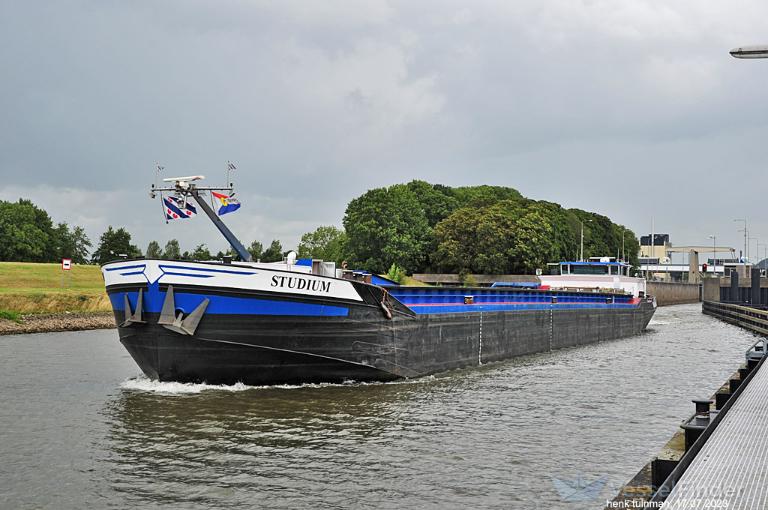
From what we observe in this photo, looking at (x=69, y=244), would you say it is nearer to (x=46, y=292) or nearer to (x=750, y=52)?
(x=46, y=292)

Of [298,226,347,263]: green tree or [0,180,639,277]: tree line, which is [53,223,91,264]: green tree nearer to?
[0,180,639,277]: tree line

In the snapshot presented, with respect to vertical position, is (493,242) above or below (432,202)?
below

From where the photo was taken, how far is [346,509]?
9.20 metres

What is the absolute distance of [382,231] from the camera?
83.9m

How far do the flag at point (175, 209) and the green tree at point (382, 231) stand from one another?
6445 cm

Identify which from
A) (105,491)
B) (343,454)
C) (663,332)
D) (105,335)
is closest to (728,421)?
(343,454)

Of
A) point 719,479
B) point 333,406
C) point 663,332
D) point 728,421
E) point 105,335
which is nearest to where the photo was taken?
point 719,479

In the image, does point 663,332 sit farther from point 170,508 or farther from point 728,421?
point 170,508

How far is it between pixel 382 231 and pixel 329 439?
234ft

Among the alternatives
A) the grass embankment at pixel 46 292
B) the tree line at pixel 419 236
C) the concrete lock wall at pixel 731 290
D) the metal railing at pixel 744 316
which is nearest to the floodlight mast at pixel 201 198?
the grass embankment at pixel 46 292

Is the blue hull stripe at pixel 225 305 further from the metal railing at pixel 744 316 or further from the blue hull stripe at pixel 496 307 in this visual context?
the metal railing at pixel 744 316

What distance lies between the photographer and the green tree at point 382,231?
276 ft

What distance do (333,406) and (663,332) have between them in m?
36.2

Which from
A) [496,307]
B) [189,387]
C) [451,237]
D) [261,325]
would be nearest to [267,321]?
[261,325]
